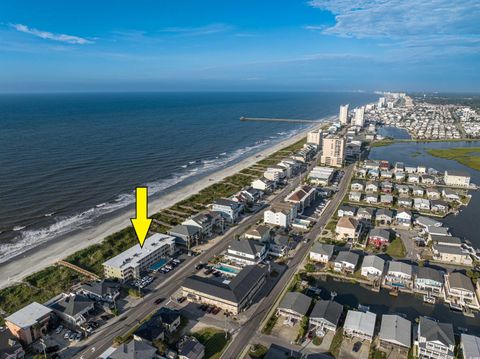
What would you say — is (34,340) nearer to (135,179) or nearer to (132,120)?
(135,179)

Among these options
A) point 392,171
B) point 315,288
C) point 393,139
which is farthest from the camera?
point 393,139

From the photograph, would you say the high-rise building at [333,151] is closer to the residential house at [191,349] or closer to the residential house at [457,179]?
the residential house at [457,179]

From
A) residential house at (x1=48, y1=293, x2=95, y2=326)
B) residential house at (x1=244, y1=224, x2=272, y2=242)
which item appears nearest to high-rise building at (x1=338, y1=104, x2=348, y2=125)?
residential house at (x1=244, y1=224, x2=272, y2=242)

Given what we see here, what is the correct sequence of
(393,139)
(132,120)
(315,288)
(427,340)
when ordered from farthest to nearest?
Result: (132,120)
(393,139)
(315,288)
(427,340)

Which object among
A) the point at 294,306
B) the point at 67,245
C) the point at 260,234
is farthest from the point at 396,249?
the point at 67,245

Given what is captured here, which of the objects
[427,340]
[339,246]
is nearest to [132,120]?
[339,246]

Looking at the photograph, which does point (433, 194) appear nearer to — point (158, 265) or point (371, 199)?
point (371, 199)

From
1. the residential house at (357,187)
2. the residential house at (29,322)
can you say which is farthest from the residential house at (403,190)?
the residential house at (29,322)
